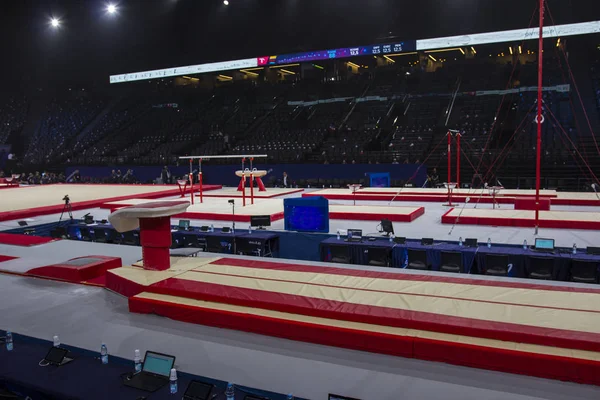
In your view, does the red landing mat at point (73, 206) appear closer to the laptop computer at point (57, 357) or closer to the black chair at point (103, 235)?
the black chair at point (103, 235)

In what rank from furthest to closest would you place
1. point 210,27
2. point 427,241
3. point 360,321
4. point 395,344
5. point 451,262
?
point 210,27, point 427,241, point 451,262, point 360,321, point 395,344

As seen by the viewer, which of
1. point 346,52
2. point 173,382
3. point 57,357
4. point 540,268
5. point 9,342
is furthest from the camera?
point 346,52

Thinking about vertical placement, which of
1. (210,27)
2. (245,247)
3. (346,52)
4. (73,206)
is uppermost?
(210,27)

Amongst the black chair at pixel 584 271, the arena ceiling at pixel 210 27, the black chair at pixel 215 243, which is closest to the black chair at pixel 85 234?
the black chair at pixel 215 243

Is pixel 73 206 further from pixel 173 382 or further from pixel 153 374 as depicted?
pixel 173 382

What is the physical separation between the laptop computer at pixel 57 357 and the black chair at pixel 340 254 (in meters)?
4.83

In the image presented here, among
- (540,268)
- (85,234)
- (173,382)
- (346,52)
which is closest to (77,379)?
(173,382)

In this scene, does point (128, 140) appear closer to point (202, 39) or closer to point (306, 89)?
point (202, 39)

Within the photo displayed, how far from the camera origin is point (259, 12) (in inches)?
1019

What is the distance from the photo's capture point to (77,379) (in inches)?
126

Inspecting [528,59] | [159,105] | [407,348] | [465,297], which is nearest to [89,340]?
[407,348]

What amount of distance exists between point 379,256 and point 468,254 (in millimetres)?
1392

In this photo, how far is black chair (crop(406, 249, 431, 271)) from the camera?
7047 mm

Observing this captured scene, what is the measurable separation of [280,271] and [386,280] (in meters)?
1.28
